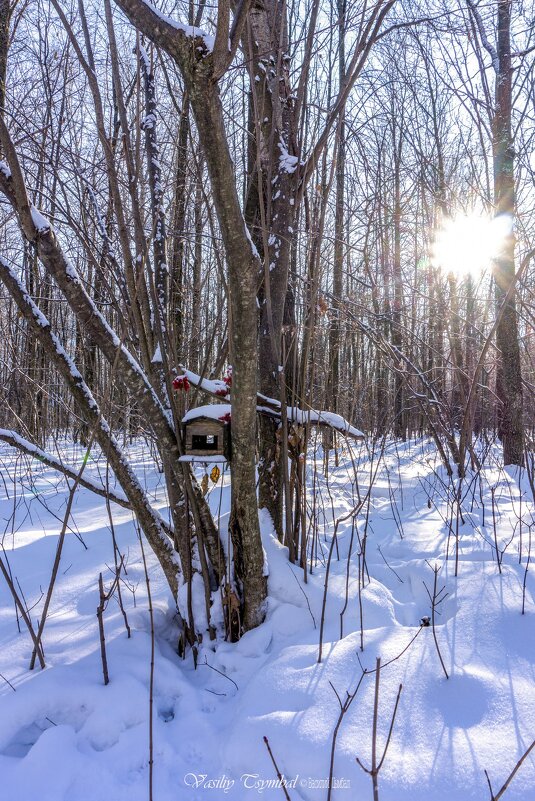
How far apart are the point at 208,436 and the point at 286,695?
3.15 feet

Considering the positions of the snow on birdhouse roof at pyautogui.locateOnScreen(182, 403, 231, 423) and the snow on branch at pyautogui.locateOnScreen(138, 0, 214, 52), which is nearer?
the snow on branch at pyautogui.locateOnScreen(138, 0, 214, 52)

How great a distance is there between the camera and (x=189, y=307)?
814 cm

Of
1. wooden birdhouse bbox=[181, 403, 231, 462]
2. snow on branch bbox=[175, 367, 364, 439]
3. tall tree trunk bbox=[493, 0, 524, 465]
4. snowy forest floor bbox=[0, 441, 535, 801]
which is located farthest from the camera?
tall tree trunk bbox=[493, 0, 524, 465]

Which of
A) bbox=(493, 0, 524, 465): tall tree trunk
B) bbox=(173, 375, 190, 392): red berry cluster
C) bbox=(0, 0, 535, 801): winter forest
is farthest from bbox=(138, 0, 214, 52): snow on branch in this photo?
bbox=(493, 0, 524, 465): tall tree trunk

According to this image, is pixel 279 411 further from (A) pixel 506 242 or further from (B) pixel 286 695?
(A) pixel 506 242

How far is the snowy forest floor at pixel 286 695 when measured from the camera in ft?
4.08

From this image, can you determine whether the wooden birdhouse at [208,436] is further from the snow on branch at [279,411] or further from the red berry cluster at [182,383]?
the snow on branch at [279,411]

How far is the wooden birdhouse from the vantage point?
1850mm

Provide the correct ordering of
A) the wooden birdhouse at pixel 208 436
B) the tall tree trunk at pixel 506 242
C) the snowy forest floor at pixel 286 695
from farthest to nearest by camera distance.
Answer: the tall tree trunk at pixel 506 242 → the wooden birdhouse at pixel 208 436 → the snowy forest floor at pixel 286 695

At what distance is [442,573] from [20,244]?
9094 millimetres

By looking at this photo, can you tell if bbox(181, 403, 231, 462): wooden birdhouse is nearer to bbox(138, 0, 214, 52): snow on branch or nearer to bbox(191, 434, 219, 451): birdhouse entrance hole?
bbox(191, 434, 219, 451): birdhouse entrance hole

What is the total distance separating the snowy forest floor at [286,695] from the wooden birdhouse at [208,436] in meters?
0.50

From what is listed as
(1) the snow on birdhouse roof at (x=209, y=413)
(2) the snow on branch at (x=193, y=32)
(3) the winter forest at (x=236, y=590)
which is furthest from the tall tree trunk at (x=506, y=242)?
(2) the snow on branch at (x=193, y=32)

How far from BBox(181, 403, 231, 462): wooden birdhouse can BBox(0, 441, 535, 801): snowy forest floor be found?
50cm
